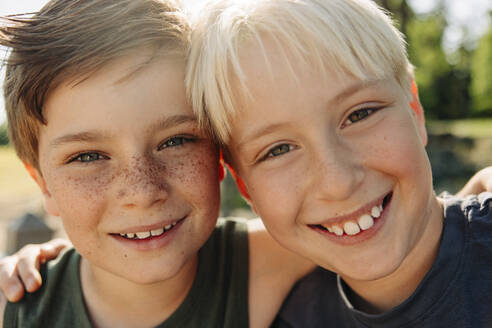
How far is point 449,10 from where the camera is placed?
37469 mm

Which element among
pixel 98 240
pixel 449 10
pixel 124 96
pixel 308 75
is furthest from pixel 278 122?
pixel 449 10

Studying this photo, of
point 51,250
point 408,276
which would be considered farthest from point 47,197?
point 408,276

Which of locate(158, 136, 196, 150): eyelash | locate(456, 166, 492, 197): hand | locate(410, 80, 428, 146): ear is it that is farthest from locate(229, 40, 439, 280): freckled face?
locate(456, 166, 492, 197): hand

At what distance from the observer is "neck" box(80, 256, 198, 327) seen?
2.20 m

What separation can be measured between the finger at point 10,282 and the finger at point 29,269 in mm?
26

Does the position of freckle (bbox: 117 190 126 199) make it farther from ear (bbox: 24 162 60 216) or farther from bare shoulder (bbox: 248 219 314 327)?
bare shoulder (bbox: 248 219 314 327)

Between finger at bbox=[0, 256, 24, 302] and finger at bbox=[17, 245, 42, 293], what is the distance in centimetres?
3

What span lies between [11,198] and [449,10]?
Result: 3646 cm

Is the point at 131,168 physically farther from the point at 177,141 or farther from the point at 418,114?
the point at 418,114

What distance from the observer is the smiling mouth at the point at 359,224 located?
72.6 inches

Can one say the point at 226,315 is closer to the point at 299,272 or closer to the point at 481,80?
the point at 299,272

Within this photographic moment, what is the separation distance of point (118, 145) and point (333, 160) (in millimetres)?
844

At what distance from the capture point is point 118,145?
179cm

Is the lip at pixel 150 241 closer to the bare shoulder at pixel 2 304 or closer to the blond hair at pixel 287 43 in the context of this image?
the blond hair at pixel 287 43
